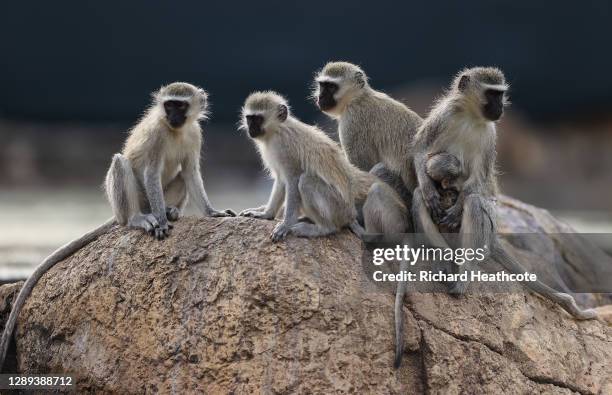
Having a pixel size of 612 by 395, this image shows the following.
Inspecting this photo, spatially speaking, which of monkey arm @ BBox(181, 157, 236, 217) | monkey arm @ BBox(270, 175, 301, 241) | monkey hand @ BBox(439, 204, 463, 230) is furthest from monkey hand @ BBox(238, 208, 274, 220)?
monkey hand @ BBox(439, 204, 463, 230)

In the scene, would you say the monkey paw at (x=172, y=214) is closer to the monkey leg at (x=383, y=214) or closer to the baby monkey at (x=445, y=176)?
the monkey leg at (x=383, y=214)

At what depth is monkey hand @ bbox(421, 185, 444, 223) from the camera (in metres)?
6.05

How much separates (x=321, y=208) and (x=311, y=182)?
23 cm

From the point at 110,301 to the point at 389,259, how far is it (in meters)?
1.91

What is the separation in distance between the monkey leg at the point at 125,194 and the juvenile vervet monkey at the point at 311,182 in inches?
31.7

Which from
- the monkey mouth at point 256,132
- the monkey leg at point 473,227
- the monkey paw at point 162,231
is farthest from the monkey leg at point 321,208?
the monkey paw at point 162,231

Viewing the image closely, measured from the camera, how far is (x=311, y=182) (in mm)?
6008

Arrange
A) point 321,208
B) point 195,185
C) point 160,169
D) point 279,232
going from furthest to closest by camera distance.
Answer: point 195,185, point 160,169, point 321,208, point 279,232

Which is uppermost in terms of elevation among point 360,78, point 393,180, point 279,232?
point 360,78

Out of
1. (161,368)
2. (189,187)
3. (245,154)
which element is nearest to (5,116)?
(245,154)

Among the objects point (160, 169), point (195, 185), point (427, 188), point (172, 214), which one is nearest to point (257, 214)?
point (172, 214)

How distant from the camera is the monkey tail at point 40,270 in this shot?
624 cm

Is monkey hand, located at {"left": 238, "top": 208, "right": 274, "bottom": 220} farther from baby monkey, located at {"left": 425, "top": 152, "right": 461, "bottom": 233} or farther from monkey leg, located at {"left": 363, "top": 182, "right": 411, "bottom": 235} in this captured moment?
baby monkey, located at {"left": 425, "top": 152, "right": 461, "bottom": 233}

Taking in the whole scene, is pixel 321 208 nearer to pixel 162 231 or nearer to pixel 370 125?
pixel 162 231
